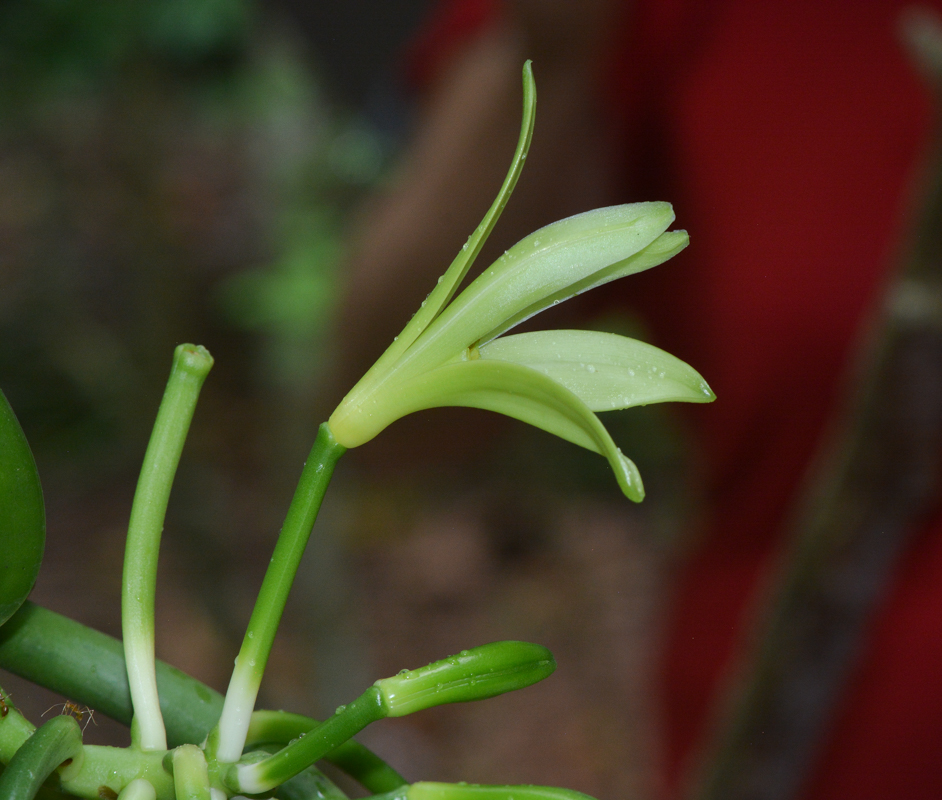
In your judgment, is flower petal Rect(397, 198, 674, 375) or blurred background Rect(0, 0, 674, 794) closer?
flower petal Rect(397, 198, 674, 375)

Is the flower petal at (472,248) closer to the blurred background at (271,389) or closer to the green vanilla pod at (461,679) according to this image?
the green vanilla pod at (461,679)

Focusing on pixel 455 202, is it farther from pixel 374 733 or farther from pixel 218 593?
pixel 374 733

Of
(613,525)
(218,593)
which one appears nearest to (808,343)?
(218,593)

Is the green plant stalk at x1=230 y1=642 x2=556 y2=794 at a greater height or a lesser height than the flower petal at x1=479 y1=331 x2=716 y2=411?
lesser

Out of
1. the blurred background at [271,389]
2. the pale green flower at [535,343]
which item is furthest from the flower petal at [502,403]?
the blurred background at [271,389]

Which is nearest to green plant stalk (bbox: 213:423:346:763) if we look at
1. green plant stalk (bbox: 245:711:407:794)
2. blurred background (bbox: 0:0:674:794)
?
green plant stalk (bbox: 245:711:407:794)

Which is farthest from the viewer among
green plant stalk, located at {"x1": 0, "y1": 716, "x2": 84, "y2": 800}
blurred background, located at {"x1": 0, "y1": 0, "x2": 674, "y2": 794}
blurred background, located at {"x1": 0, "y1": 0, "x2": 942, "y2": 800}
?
blurred background, located at {"x1": 0, "y1": 0, "x2": 674, "y2": 794}

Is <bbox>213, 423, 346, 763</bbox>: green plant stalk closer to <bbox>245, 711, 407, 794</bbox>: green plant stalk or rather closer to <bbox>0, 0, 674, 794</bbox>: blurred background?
<bbox>245, 711, 407, 794</bbox>: green plant stalk
